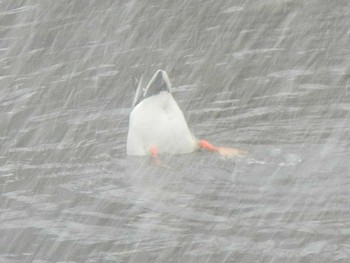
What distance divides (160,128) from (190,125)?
0.91m

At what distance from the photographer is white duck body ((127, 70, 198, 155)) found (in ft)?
33.2

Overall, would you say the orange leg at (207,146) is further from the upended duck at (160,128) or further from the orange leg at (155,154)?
the orange leg at (155,154)

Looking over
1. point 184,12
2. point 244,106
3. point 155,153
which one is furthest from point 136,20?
point 155,153

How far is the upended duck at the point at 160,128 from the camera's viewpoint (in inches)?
398

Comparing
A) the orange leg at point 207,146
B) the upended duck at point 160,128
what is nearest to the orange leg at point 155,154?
the upended duck at point 160,128

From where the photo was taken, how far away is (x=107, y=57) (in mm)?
13570

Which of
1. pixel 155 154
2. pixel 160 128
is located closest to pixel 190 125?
pixel 160 128

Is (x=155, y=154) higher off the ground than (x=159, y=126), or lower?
lower

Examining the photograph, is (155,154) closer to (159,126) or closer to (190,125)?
(159,126)

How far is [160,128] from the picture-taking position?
10148mm

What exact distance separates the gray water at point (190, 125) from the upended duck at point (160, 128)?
0.14m

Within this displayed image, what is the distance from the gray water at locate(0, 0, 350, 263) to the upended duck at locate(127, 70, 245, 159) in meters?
0.14

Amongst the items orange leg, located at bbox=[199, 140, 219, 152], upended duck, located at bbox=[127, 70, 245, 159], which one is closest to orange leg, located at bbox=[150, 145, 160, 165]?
upended duck, located at bbox=[127, 70, 245, 159]

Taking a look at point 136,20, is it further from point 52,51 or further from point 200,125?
point 200,125
